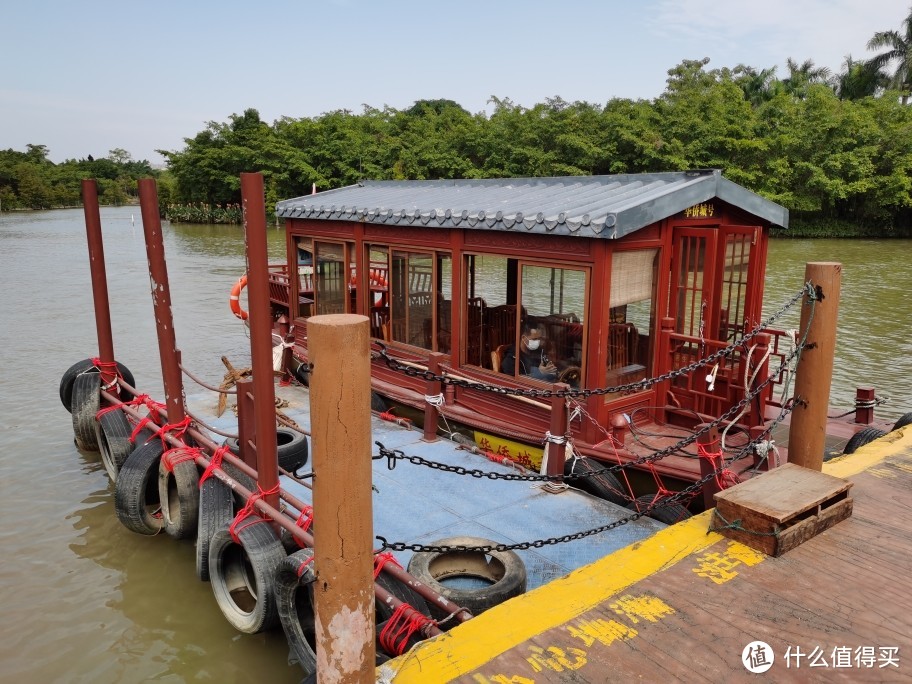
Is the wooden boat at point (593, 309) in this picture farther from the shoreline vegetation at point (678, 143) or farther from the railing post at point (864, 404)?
the shoreline vegetation at point (678, 143)

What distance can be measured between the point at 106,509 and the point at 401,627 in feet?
16.0

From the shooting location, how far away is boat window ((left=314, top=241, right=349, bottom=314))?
9.05m

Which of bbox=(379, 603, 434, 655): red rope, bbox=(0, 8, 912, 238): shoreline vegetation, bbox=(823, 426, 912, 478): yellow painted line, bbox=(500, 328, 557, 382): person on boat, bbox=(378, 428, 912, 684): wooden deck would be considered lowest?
bbox=(379, 603, 434, 655): red rope

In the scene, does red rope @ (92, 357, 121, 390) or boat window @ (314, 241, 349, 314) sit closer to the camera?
red rope @ (92, 357, 121, 390)

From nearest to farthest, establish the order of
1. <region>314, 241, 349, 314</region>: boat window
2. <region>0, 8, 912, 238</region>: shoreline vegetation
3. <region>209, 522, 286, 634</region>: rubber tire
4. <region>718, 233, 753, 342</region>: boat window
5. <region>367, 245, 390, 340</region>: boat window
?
<region>209, 522, 286, 634</region>: rubber tire
<region>718, 233, 753, 342</region>: boat window
<region>367, 245, 390, 340</region>: boat window
<region>314, 241, 349, 314</region>: boat window
<region>0, 8, 912, 238</region>: shoreline vegetation

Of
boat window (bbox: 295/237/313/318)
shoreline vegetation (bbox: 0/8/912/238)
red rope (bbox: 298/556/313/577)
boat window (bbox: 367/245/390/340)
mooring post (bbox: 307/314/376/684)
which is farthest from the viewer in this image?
shoreline vegetation (bbox: 0/8/912/238)

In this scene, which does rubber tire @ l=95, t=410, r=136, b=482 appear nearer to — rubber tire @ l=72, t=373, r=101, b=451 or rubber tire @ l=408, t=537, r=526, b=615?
rubber tire @ l=72, t=373, r=101, b=451

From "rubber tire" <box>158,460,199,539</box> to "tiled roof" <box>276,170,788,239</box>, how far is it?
3.35m

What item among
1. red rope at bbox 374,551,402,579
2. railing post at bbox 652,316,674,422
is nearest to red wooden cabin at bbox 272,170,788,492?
railing post at bbox 652,316,674,422

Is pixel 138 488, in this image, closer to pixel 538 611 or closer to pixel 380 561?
pixel 380 561

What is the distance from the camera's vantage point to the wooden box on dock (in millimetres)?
3611

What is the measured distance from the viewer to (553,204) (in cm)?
684

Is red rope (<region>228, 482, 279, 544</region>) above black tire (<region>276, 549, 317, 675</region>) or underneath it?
above

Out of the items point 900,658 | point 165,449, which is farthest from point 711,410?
point 165,449
